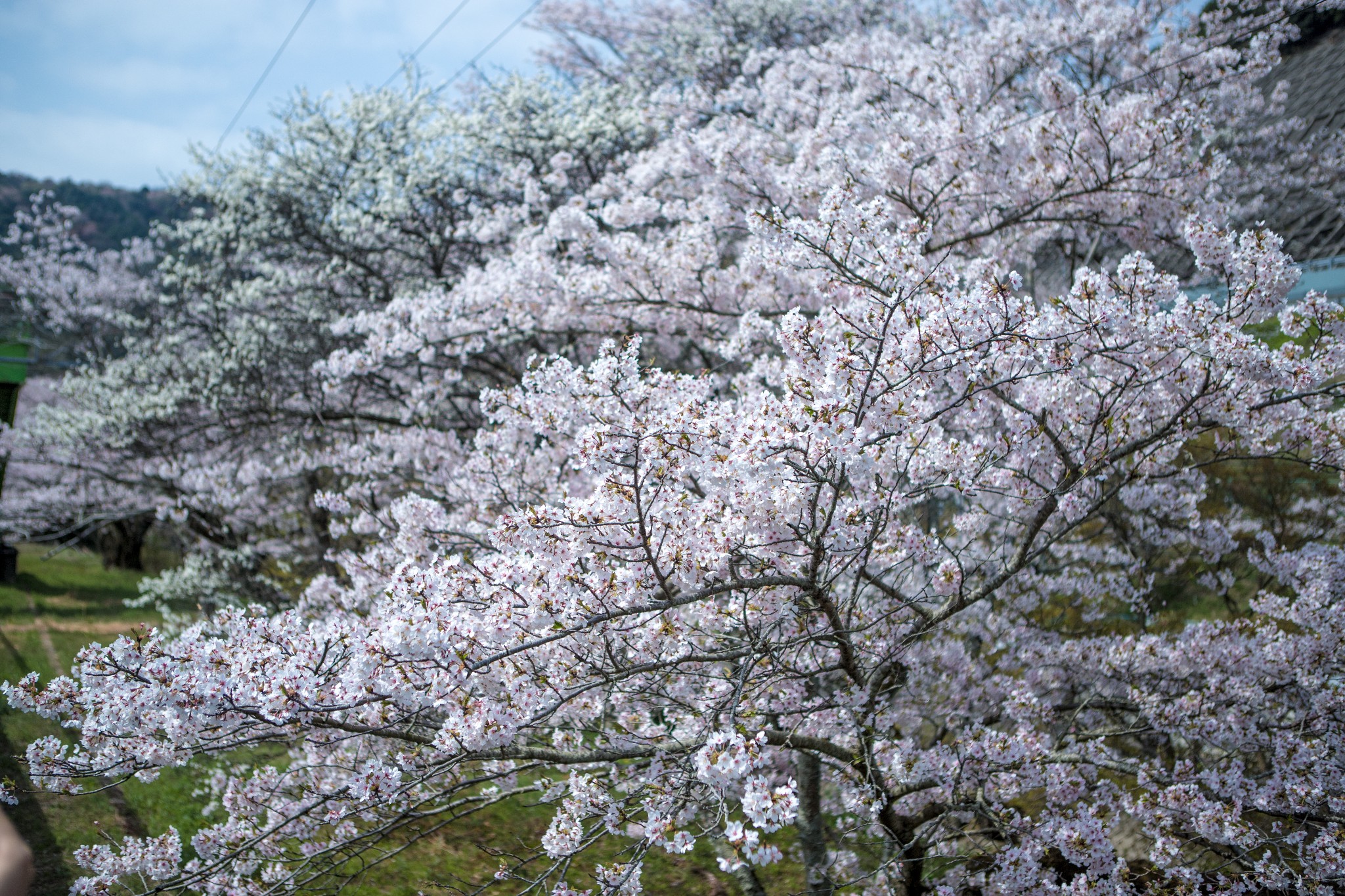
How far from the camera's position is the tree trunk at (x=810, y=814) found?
13.5 ft

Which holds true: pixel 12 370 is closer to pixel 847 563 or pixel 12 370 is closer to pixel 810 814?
pixel 810 814

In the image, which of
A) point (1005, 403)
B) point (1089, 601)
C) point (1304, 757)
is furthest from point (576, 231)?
point (1304, 757)

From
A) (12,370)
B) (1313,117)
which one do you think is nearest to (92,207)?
(12,370)

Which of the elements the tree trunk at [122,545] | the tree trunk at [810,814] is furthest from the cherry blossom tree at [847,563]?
the tree trunk at [122,545]

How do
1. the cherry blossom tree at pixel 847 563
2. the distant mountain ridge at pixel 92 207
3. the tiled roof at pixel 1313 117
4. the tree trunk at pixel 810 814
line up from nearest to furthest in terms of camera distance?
1. the cherry blossom tree at pixel 847 563
2. the tree trunk at pixel 810 814
3. the tiled roof at pixel 1313 117
4. the distant mountain ridge at pixel 92 207

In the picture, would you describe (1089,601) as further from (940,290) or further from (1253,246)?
(940,290)

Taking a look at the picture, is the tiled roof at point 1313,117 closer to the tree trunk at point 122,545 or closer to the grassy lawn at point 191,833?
the grassy lawn at point 191,833

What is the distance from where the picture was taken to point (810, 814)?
4238mm

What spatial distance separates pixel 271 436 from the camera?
24.8ft

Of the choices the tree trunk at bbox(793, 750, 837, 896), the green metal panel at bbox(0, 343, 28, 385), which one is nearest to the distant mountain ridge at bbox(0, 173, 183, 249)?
the green metal panel at bbox(0, 343, 28, 385)

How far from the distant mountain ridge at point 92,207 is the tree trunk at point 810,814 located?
19.2 m

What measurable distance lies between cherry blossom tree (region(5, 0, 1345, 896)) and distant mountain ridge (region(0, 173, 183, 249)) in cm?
1751

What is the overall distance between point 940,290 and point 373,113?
876 centimetres

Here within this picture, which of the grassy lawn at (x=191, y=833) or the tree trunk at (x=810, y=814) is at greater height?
the tree trunk at (x=810, y=814)
